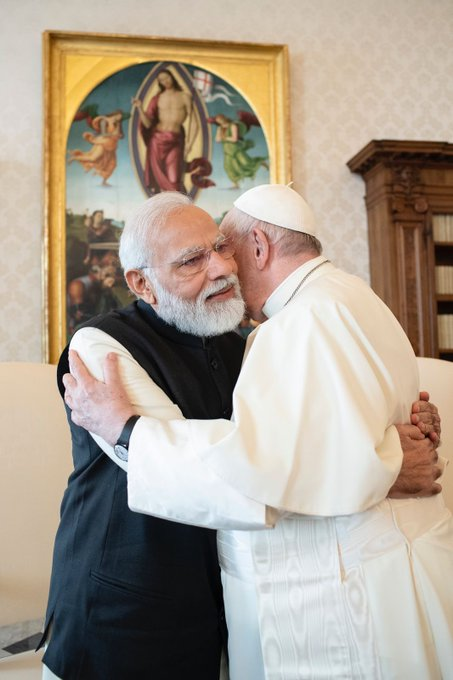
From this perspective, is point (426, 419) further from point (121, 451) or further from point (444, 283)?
point (444, 283)

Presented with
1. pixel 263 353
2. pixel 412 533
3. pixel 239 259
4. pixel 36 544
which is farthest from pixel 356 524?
pixel 36 544

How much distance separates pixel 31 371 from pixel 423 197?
4.01m

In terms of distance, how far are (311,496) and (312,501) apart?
0.01m

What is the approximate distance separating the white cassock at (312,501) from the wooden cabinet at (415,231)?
392cm

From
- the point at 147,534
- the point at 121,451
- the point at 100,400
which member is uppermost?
the point at 100,400

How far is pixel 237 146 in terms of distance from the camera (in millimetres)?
6488

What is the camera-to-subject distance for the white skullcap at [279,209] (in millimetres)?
2627

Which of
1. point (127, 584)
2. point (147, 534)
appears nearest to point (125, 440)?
point (147, 534)

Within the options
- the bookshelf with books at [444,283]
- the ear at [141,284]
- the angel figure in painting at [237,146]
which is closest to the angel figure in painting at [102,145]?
the angel figure in painting at [237,146]

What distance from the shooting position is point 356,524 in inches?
84.5

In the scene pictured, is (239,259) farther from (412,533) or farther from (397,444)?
(412,533)

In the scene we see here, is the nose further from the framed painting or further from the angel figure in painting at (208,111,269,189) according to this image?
the angel figure in painting at (208,111,269,189)

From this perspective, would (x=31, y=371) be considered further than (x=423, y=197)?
No

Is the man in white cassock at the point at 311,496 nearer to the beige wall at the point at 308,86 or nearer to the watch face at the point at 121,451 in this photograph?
the watch face at the point at 121,451
